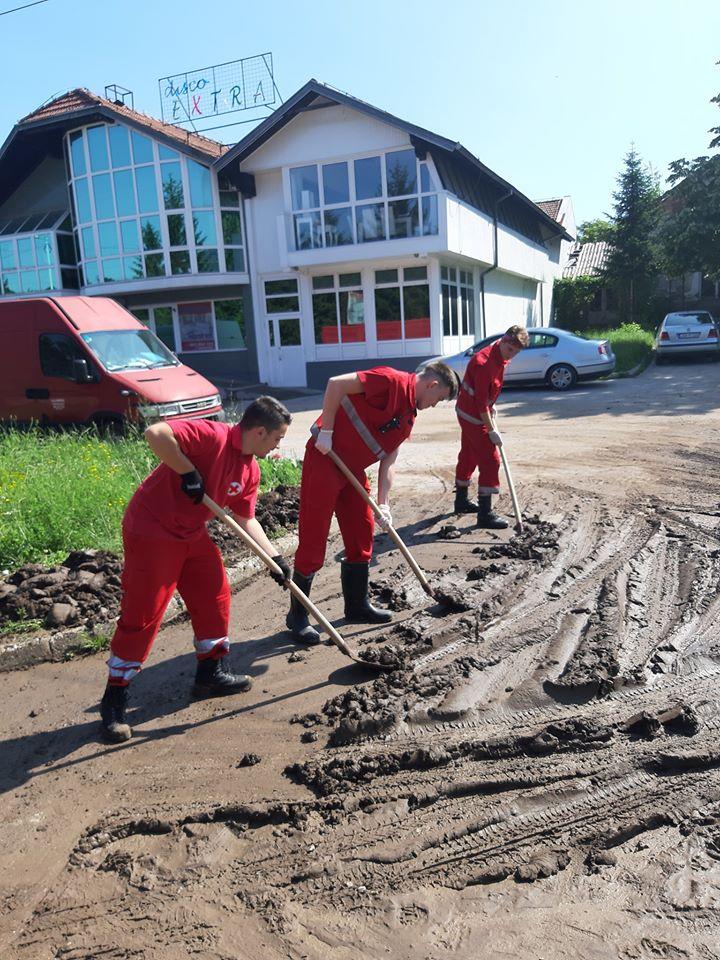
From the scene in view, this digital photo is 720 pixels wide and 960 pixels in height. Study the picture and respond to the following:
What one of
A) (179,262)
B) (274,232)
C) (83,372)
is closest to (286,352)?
(274,232)

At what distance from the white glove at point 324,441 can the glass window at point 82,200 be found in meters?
25.1

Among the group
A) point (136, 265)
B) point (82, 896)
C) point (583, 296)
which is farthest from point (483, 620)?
point (583, 296)

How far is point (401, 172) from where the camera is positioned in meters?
22.1

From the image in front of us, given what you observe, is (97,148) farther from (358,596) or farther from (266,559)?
(266,559)

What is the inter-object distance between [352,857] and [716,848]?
134 cm

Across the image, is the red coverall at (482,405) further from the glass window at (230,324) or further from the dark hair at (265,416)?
the glass window at (230,324)

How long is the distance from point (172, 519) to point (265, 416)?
68cm

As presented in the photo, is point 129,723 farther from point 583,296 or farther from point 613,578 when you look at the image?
point 583,296

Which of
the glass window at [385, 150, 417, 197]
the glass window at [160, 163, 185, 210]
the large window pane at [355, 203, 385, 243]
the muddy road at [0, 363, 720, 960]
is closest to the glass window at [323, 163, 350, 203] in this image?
the large window pane at [355, 203, 385, 243]

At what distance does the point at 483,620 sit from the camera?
5.05 metres

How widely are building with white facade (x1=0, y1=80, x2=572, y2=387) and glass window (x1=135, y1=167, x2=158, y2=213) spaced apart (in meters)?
0.04

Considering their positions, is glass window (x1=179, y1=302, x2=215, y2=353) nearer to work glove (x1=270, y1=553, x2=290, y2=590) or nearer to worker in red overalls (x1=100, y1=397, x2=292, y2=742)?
work glove (x1=270, y1=553, x2=290, y2=590)

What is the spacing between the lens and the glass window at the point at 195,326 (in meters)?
26.4

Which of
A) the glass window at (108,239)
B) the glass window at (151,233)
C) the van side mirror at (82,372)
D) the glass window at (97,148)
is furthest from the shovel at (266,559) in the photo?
the glass window at (97,148)
